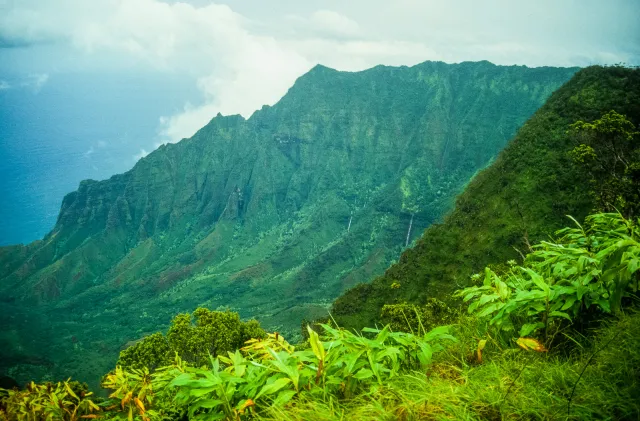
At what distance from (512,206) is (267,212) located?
14914 centimetres

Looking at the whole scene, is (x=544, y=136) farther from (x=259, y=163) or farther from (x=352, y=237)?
(x=259, y=163)

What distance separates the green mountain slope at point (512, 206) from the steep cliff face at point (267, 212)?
157 feet

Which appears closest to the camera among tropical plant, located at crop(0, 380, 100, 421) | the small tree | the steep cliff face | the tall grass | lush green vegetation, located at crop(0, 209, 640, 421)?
the tall grass

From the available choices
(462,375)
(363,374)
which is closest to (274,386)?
(363,374)

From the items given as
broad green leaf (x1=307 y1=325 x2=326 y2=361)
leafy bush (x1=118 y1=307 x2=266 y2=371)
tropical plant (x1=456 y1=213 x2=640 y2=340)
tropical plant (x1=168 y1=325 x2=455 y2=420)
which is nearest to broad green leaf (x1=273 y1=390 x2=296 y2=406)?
tropical plant (x1=168 y1=325 x2=455 y2=420)

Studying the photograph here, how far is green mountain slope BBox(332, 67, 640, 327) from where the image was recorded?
1313 inches

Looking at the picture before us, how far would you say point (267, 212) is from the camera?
178 m

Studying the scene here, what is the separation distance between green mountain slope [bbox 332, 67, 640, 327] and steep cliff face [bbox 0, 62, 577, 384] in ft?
157

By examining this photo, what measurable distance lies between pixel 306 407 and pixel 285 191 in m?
189

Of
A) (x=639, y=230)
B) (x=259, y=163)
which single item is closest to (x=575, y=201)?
(x=639, y=230)

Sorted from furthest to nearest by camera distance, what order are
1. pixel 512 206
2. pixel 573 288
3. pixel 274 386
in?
1. pixel 512 206
2. pixel 573 288
3. pixel 274 386

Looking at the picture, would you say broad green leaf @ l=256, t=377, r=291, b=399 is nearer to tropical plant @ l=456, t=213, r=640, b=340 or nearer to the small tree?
tropical plant @ l=456, t=213, r=640, b=340

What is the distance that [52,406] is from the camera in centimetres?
266

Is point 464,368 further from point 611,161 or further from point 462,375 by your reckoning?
point 611,161
